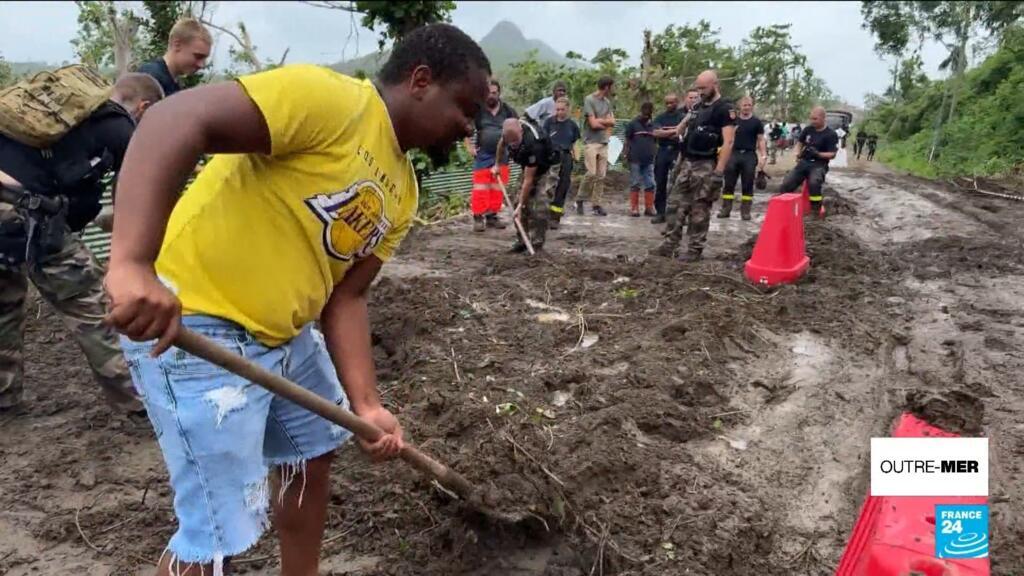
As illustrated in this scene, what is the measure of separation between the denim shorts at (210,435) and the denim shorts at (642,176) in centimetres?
934

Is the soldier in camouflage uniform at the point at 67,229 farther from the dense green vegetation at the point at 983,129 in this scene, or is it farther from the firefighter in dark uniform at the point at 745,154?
the dense green vegetation at the point at 983,129

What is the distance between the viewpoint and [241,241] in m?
1.62

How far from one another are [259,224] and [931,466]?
1.94 m

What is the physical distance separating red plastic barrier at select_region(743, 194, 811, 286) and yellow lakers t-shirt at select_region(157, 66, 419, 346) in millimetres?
5244

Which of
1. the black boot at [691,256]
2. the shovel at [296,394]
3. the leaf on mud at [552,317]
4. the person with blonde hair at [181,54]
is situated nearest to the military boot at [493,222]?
the black boot at [691,256]

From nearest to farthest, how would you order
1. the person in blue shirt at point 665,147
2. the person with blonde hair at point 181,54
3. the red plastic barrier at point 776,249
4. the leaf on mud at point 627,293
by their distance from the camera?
the person with blonde hair at point 181,54
the leaf on mud at point 627,293
the red plastic barrier at point 776,249
the person in blue shirt at point 665,147

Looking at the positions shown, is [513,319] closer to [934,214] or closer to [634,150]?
[634,150]

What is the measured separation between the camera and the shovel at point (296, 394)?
1.47 m

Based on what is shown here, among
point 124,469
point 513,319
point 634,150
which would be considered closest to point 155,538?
point 124,469

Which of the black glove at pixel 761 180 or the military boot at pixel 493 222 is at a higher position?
the black glove at pixel 761 180

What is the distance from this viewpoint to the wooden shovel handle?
4.83 ft

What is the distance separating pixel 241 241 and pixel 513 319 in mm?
3789

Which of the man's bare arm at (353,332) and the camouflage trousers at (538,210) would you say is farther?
the camouflage trousers at (538,210)

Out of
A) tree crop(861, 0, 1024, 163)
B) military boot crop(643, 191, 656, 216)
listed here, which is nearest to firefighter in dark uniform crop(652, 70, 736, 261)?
military boot crop(643, 191, 656, 216)
